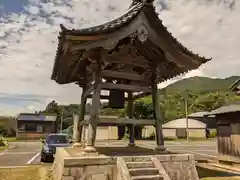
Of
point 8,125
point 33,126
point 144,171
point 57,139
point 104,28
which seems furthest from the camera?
point 8,125


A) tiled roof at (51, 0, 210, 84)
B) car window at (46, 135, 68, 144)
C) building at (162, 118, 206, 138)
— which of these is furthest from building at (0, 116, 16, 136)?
tiled roof at (51, 0, 210, 84)

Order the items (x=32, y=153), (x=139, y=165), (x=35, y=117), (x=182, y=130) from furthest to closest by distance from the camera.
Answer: (x=35, y=117)
(x=182, y=130)
(x=32, y=153)
(x=139, y=165)

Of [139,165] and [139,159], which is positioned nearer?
[139,165]

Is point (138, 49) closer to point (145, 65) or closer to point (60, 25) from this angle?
point (145, 65)

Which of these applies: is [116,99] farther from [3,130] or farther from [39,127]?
[3,130]

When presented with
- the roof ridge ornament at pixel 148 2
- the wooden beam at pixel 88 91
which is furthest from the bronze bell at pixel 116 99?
the roof ridge ornament at pixel 148 2

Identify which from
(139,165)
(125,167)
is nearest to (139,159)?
(139,165)

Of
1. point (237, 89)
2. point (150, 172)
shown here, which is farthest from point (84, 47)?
point (237, 89)

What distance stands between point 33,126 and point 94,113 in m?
46.9

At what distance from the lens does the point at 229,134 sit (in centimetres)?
1609

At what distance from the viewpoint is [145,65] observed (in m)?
8.97

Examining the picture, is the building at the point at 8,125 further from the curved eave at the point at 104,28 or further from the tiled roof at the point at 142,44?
the curved eave at the point at 104,28

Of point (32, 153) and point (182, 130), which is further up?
point (182, 130)

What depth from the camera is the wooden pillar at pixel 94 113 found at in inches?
291
